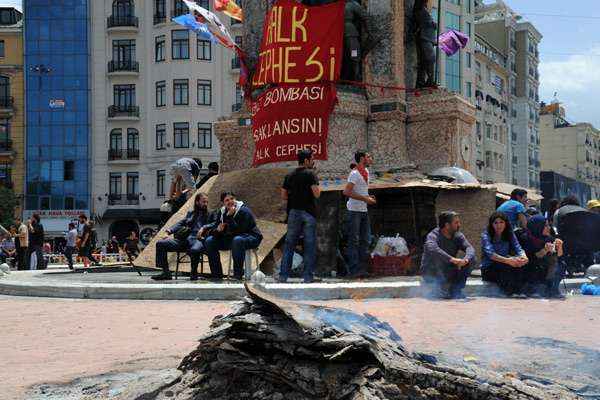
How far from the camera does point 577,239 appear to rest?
11.6 meters

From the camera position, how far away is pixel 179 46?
49.6m

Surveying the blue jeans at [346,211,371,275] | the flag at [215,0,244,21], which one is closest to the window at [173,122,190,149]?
the flag at [215,0,244,21]

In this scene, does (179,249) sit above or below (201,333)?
above

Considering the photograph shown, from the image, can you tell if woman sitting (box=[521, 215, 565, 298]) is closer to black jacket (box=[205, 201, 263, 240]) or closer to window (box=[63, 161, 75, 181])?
black jacket (box=[205, 201, 263, 240])

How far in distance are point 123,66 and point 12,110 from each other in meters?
9.16

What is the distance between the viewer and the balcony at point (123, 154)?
50.2 meters

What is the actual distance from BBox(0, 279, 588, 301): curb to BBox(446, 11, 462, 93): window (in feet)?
165

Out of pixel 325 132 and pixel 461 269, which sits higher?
pixel 325 132

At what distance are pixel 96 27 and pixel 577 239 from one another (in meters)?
46.0

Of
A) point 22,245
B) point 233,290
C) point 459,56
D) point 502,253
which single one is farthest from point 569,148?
point 233,290

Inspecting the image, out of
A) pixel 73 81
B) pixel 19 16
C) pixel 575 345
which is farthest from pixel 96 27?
pixel 575 345

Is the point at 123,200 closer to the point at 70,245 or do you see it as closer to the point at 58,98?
the point at 58,98

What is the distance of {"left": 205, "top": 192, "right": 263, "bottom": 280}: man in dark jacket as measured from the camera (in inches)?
351

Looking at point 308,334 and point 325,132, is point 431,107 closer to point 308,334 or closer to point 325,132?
point 325,132
